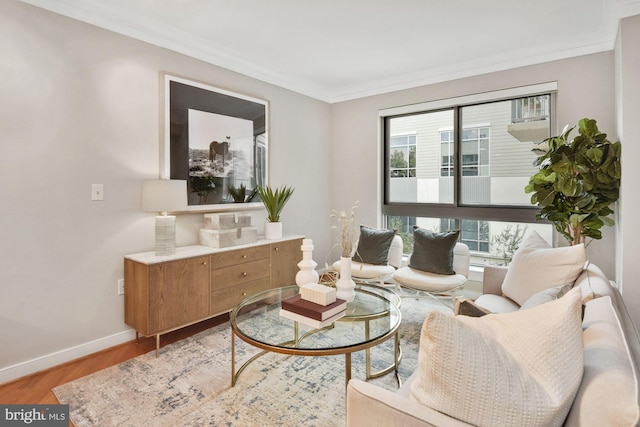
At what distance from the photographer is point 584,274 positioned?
2002mm

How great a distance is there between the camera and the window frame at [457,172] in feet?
11.3

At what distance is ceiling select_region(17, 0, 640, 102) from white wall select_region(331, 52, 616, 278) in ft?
0.37

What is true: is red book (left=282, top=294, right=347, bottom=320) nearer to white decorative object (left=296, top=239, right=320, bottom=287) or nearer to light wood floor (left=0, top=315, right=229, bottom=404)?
white decorative object (left=296, top=239, right=320, bottom=287)

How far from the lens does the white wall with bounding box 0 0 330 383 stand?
2.24 m

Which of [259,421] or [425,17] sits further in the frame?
[425,17]

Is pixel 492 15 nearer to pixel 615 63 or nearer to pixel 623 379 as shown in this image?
pixel 615 63

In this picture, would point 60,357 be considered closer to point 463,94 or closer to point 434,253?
point 434,253

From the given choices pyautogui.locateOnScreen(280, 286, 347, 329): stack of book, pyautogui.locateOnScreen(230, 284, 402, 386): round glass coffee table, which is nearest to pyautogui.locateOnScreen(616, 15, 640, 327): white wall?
pyautogui.locateOnScreen(230, 284, 402, 386): round glass coffee table

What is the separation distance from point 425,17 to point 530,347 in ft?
8.67

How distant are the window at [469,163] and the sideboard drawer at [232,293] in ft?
6.57

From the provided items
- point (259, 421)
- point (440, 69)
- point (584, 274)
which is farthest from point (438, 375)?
point (440, 69)

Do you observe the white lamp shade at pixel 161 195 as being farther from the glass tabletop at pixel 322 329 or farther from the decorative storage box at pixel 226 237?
the glass tabletop at pixel 322 329

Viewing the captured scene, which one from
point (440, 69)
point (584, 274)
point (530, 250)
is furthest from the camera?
point (440, 69)

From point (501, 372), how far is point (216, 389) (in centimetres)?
183
